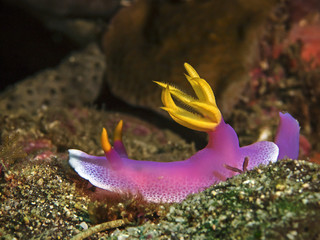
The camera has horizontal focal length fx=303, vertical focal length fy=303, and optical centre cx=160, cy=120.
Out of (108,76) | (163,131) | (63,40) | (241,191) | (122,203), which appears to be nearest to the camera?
(241,191)

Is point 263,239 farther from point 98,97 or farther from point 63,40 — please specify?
point 63,40

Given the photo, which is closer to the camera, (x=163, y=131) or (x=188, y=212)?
(x=188, y=212)

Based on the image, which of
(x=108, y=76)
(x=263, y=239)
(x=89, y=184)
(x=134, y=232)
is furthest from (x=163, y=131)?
(x=263, y=239)

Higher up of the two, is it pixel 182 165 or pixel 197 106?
pixel 197 106

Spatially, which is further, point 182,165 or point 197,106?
point 182,165
